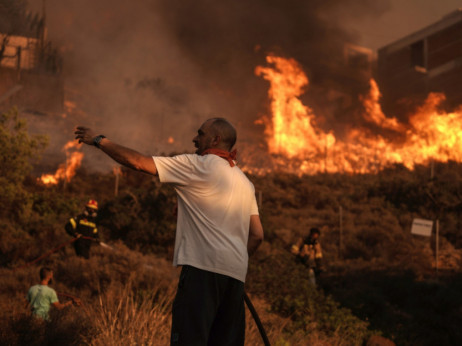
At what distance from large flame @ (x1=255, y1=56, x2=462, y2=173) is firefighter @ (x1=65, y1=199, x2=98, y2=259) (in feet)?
86.0

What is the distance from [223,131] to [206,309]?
112 centimetres

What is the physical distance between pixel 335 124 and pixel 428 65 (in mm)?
9945

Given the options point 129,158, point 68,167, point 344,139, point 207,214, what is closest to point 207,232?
point 207,214

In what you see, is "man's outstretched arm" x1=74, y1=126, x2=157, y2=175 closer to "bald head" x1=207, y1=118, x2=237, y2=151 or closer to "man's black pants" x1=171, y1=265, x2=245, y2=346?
"bald head" x1=207, y1=118, x2=237, y2=151

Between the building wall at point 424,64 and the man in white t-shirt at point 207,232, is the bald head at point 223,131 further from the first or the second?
the building wall at point 424,64

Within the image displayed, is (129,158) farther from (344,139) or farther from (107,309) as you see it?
(344,139)

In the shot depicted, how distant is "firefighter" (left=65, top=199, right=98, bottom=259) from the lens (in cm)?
1280

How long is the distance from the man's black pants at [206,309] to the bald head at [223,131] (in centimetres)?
84

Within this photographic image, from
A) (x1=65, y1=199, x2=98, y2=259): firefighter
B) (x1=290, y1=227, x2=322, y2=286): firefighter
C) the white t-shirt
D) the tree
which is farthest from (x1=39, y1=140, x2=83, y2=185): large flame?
the white t-shirt

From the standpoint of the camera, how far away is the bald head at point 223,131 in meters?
3.43

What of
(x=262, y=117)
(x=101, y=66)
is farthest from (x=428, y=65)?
(x=101, y=66)

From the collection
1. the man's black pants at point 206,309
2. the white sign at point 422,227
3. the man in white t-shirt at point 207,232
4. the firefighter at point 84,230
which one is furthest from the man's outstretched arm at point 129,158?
the white sign at point 422,227

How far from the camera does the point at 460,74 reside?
44531mm

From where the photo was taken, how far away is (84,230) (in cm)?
1296
